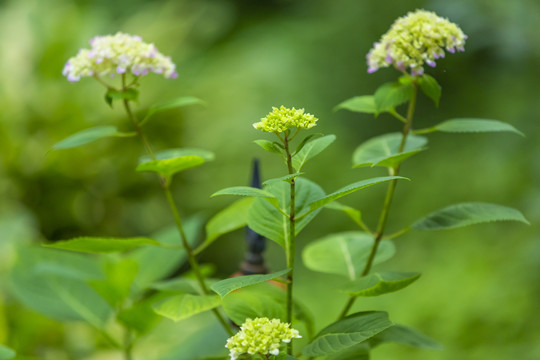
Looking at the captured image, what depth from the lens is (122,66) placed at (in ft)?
1.77

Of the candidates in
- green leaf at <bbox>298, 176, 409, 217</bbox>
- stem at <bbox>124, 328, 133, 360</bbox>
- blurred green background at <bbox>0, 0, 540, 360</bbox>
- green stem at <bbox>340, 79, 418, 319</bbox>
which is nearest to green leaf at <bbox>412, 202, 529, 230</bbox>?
green stem at <bbox>340, 79, 418, 319</bbox>

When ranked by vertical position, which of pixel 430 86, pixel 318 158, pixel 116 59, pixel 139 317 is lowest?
pixel 139 317

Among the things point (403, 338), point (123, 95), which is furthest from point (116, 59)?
point (403, 338)

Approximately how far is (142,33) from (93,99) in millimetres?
520

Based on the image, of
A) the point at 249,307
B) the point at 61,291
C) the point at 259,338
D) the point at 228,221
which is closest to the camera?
the point at 259,338

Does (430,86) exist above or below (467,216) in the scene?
above

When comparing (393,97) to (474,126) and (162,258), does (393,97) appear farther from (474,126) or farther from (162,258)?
(162,258)

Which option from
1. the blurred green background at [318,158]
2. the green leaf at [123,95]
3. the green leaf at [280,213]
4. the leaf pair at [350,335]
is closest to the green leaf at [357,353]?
the leaf pair at [350,335]

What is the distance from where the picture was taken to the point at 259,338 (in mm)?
394

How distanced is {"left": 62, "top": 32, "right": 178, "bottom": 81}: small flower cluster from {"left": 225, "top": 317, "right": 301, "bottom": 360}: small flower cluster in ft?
0.92

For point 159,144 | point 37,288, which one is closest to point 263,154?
point 159,144

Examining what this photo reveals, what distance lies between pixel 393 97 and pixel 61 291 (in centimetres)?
55

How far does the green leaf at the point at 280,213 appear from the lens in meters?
0.50

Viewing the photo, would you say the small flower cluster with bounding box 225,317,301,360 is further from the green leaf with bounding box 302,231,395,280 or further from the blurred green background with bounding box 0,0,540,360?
the blurred green background with bounding box 0,0,540,360
